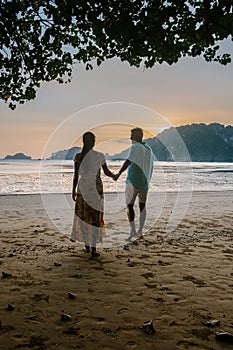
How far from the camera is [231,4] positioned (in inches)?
167

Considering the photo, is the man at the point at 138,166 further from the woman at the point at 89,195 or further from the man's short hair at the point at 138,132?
the woman at the point at 89,195

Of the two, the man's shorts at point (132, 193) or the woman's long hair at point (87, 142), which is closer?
the woman's long hair at point (87, 142)

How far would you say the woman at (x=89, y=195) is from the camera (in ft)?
20.4

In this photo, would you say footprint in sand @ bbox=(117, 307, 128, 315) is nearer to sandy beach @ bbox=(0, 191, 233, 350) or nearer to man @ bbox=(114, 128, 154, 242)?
sandy beach @ bbox=(0, 191, 233, 350)

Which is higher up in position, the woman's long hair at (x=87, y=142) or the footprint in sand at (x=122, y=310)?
the woman's long hair at (x=87, y=142)

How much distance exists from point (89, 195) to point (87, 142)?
1.02 m

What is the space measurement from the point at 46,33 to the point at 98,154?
2309 mm

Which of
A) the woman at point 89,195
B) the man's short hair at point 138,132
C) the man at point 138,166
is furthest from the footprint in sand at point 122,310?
the man's short hair at point 138,132

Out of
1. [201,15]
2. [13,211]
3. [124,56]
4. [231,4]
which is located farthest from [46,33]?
[13,211]

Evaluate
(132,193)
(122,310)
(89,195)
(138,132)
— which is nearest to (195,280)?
(122,310)

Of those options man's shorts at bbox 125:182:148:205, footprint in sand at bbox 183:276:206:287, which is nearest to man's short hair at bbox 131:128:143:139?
man's shorts at bbox 125:182:148:205

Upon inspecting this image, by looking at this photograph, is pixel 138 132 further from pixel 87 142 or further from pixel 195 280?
pixel 195 280

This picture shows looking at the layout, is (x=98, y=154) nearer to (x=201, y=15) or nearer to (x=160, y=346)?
(x=201, y=15)

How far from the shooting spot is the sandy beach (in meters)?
3.18
